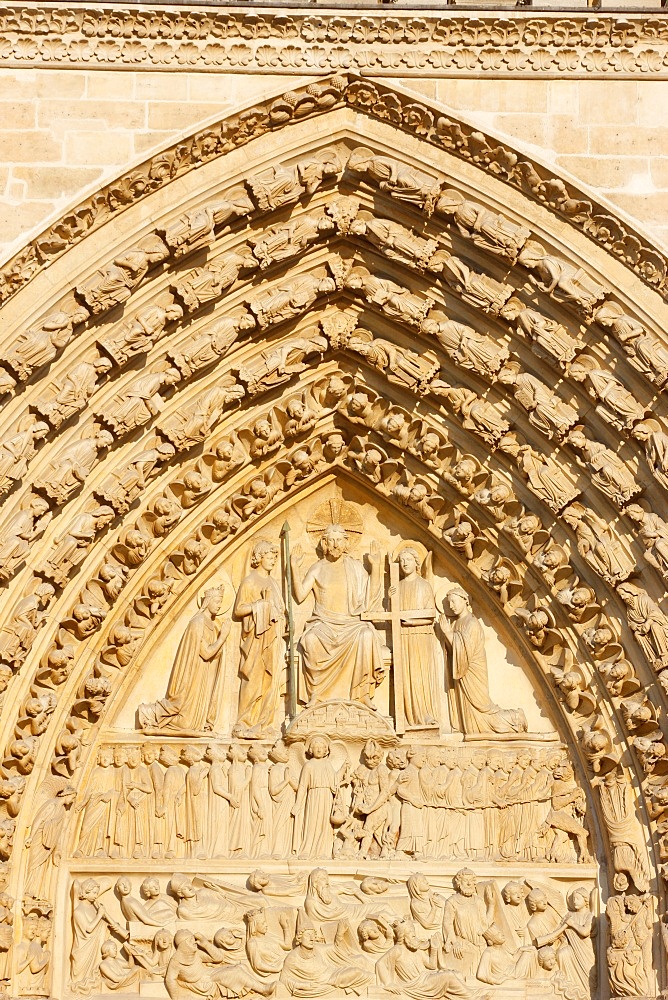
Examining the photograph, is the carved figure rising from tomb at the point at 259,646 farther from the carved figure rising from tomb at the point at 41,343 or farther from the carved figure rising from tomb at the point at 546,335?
the carved figure rising from tomb at the point at 546,335

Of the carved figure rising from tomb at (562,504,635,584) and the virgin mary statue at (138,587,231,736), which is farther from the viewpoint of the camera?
the virgin mary statue at (138,587,231,736)

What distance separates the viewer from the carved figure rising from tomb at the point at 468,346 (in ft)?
36.1

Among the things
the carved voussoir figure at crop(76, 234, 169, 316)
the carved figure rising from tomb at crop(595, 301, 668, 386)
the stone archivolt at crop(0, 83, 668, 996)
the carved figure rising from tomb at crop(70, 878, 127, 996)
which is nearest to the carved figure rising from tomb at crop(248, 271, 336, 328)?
the stone archivolt at crop(0, 83, 668, 996)

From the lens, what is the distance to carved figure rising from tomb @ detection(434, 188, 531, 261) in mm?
10688

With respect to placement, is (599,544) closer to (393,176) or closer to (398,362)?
(398,362)

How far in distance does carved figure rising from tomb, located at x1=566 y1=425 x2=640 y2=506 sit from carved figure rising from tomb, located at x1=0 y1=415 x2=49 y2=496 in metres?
2.78

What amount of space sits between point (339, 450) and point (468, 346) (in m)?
1.04

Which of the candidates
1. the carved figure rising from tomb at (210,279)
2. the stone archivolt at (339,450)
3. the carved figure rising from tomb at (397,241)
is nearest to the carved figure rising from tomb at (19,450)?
the stone archivolt at (339,450)

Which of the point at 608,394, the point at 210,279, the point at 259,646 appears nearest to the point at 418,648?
the point at 259,646

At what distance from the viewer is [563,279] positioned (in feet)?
34.9

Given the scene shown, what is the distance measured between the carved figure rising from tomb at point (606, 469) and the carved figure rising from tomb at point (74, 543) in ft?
8.17

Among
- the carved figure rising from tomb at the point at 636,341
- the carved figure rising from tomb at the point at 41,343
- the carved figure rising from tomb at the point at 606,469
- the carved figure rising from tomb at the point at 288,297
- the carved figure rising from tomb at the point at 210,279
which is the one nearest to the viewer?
the carved figure rising from tomb at the point at 41,343

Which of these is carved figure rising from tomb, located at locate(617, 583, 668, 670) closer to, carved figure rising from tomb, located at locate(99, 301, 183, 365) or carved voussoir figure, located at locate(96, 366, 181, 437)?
carved voussoir figure, located at locate(96, 366, 181, 437)

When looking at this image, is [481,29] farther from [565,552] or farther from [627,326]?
[565,552]
